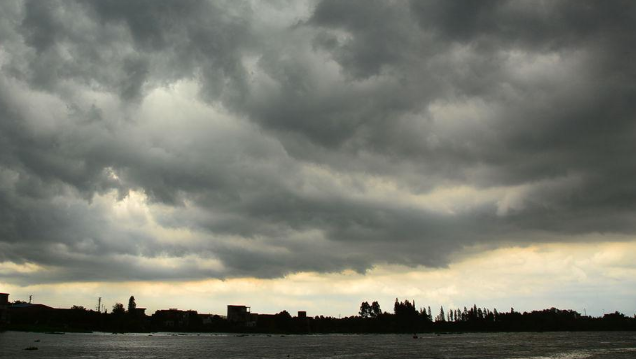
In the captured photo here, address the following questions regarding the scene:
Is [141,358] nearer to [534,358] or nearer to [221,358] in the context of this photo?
[221,358]

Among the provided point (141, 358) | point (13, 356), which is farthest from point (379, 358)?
point (13, 356)

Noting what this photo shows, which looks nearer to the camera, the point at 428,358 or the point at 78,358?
the point at 78,358

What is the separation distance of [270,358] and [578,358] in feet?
271

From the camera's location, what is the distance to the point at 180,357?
140 metres

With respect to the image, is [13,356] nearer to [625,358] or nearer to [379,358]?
[379,358]

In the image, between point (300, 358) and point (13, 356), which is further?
point (300, 358)

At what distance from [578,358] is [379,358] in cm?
5297

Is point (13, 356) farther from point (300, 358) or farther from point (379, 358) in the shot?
point (379, 358)

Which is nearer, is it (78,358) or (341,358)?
(78,358)

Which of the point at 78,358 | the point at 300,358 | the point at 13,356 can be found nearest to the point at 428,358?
the point at 300,358

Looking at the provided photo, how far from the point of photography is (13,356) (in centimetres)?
12162

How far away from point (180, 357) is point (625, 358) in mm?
119540

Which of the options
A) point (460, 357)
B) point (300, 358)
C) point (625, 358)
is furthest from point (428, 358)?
point (625, 358)

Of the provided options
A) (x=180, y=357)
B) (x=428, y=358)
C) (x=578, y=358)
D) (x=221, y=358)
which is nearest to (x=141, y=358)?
(x=180, y=357)
